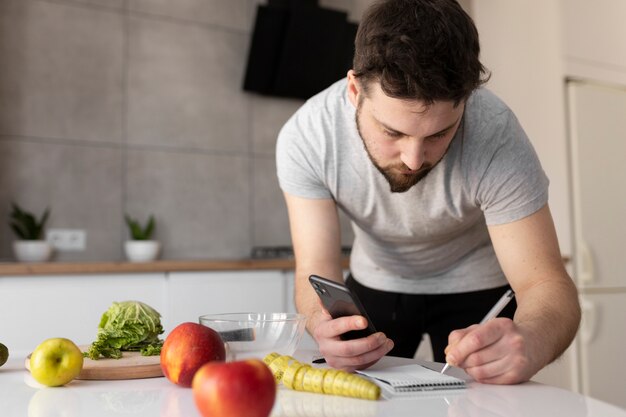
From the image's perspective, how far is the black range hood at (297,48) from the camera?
320cm

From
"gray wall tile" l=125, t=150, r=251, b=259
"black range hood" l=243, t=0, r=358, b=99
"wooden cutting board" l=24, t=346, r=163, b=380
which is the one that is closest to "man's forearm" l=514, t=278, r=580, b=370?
"wooden cutting board" l=24, t=346, r=163, b=380

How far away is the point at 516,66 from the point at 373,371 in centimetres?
259

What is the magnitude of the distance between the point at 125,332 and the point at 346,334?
0.36m

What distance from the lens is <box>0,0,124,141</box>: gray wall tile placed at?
285 cm

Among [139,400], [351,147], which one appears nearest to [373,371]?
[139,400]

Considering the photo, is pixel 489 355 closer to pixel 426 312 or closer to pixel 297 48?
pixel 426 312

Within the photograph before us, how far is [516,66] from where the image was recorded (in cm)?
320

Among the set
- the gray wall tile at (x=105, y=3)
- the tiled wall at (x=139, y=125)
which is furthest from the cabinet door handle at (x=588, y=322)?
the gray wall tile at (x=105, y=3)

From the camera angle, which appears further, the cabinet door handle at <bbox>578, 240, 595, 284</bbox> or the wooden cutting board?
the cabinet door handle at <bbox>578, 240, 595, 284</bbox>

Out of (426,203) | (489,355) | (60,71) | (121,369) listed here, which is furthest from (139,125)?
(489,355)

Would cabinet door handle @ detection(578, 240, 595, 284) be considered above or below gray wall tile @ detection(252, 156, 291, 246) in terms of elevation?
below

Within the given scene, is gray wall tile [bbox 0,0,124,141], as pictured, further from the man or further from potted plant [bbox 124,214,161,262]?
the man

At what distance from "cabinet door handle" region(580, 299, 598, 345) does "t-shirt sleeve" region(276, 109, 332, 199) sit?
220cm

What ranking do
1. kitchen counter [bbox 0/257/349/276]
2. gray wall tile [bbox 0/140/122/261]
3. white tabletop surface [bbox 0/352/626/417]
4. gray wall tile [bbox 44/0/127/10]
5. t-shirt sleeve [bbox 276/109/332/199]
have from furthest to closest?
1. gray wall tile [bbox 44/0/127/10]
2. gray wall tile [bbox 0/140/122/261]
3. kitchen counter [bbox 0/257/349/276]
4. t-shirt sleeve [bbox 276/109/332/199]
5. white tabletop surface [bbox 0/352/626/417]
